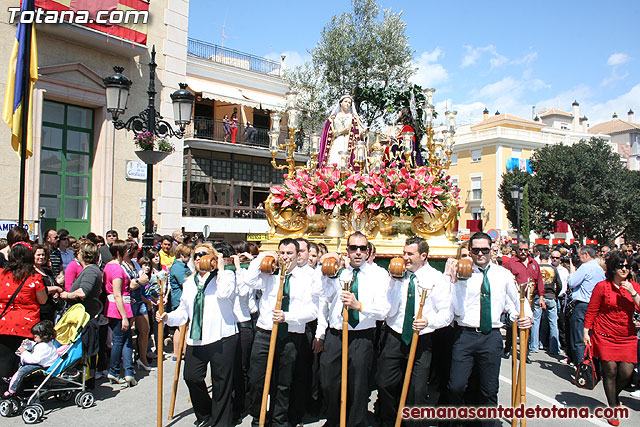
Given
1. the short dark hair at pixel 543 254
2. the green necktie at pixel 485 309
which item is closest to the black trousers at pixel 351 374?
the green necktie at pixel 485 309

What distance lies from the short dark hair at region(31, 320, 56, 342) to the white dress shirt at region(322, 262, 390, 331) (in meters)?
2.96

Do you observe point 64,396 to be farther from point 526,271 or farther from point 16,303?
point 526,271

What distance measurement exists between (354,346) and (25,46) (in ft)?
26.7

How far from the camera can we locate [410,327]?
491cm

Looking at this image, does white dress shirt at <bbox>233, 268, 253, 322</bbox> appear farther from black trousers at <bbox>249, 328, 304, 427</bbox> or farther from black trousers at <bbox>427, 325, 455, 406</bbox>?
black trousers at <bbox>427, 325, 455, 406</bbox>

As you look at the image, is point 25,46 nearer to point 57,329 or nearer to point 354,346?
point 57,329

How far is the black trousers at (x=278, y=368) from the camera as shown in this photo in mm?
5055

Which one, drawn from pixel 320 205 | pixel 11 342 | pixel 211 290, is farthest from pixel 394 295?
pixel 11 342

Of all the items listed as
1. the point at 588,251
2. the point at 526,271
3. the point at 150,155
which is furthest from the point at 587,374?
the point at 150,155

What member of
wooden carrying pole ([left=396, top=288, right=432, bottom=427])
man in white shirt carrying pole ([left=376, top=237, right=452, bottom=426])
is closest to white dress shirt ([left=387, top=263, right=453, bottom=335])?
man in white shirt carrying pole ([left=376, top=237, right=452, bottom=426])

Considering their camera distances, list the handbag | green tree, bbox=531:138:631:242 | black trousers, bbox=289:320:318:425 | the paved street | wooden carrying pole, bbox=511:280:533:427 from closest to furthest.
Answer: wooden carrying pole, bbox=511:280:533:427
black trousers, bbox=289:320:318:425
the paved street
the handbag
green tree, bbox=531:138:631:242

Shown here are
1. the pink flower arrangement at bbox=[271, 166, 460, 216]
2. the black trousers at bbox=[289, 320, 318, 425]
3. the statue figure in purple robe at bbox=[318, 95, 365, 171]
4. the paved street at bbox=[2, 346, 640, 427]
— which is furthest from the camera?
the statue figure in purple robe at bbox=[318, 95, 365, 171]

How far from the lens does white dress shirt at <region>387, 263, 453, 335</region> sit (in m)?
4.91

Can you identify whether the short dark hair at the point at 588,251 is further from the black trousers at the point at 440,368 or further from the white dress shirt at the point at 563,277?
the black trousers at the point at 440,368
